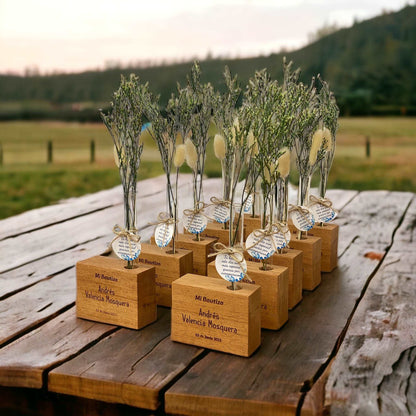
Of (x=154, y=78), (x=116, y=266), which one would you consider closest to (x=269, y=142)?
(x=116, y=266)

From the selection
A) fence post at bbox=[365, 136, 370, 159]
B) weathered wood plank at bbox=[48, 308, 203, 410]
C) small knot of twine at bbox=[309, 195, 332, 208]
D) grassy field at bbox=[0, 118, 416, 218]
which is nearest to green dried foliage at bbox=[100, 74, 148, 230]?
weathered wood plank at bbox=[48, 308, 203, 410]

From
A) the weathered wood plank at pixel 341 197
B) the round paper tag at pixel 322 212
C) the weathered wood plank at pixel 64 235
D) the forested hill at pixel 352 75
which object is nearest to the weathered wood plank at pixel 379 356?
the round paper tag at pixel 322 212

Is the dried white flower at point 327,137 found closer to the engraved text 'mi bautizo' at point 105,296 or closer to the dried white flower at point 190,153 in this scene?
the dried white flower at point 190,153

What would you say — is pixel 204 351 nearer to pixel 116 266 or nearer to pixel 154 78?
pixel 116 266

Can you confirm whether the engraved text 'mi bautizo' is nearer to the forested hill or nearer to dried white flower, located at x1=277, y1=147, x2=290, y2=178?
dried white flower, located at x1=277, y1=147, x2=290, y2=178

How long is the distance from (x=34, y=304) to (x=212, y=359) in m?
0.68

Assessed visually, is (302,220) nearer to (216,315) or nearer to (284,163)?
(284,163)

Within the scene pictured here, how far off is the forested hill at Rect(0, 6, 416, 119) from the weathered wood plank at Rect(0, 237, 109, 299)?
589cm

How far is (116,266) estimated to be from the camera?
1552mm

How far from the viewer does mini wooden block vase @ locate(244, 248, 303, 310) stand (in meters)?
1.64

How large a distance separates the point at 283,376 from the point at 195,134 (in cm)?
88

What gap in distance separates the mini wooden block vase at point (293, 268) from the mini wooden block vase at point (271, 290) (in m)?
0.10

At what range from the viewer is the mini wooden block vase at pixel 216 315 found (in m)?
1.35

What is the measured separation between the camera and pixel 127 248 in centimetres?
154
